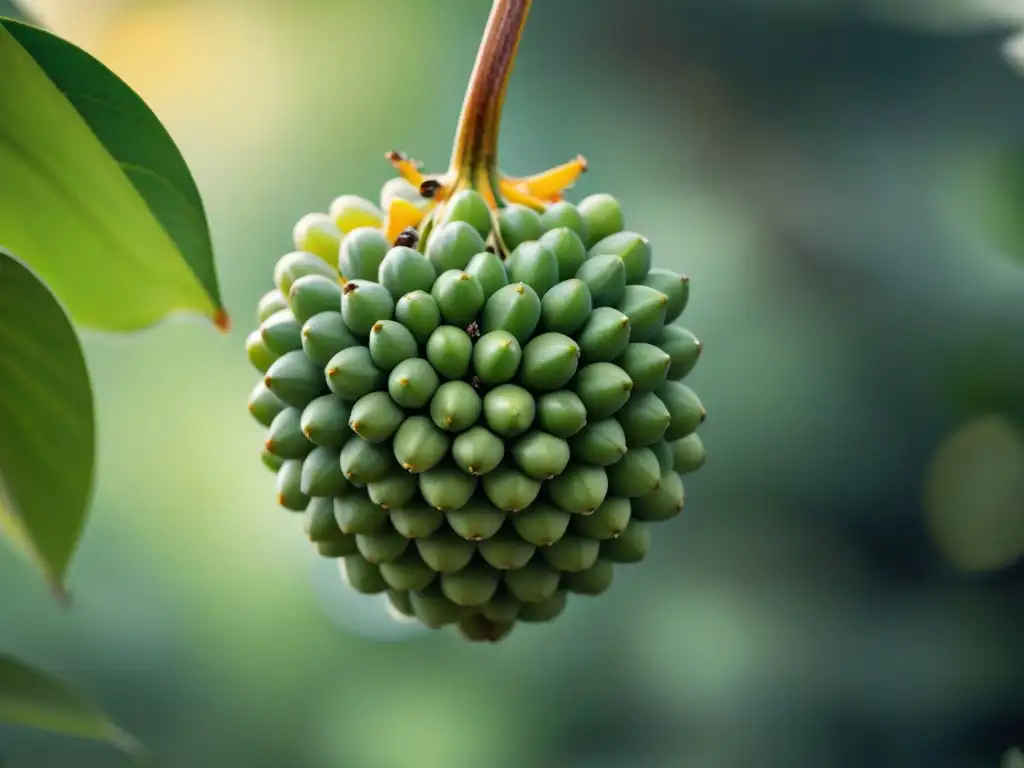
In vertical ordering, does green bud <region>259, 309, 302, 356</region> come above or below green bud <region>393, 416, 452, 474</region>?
above

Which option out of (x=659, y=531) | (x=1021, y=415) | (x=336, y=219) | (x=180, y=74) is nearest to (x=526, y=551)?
(x=336, y=219)

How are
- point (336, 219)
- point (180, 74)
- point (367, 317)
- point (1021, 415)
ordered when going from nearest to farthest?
point (367, 317) < point (336, 219) < point (1021, 415) < point (180, 74)

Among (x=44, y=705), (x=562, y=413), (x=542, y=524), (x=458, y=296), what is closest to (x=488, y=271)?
(x=458, y=296)

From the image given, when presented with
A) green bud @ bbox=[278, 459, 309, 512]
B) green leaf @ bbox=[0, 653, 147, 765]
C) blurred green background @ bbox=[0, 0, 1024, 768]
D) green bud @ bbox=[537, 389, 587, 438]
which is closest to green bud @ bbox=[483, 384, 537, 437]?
green bud @ bbox=[537, 389, 587, 438]

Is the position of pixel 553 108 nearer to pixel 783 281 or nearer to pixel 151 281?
pixel 783 281

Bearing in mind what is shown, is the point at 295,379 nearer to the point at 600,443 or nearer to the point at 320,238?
the point at 320,238

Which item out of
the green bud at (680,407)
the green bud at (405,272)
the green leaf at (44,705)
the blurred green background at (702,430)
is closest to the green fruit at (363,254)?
the green bud at (405,272)

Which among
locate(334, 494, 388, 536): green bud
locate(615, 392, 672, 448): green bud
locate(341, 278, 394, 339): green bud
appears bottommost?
locate(334, 494, 388, 536): green bud

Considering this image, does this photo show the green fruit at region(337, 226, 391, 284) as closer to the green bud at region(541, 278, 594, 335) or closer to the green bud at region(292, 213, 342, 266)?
the green bud at region(292, 213, 342, 266)

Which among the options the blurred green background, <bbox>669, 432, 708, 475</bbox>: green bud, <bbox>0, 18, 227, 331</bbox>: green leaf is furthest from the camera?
the blurred green background
